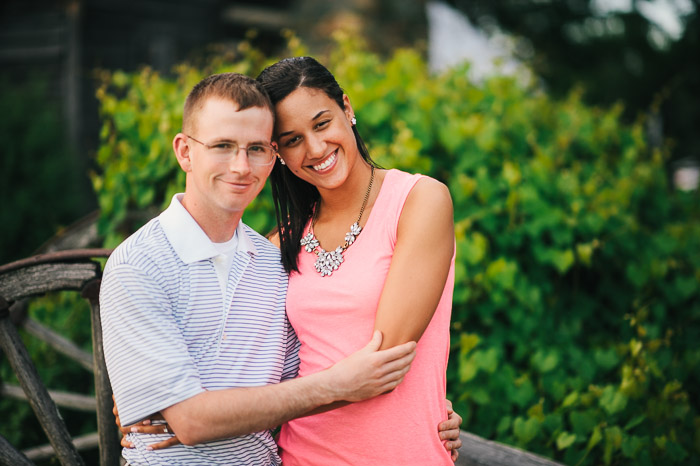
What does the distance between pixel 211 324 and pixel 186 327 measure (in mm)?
70

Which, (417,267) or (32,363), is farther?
(32,363)

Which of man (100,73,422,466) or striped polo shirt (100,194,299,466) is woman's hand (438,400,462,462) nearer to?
man (100,73,422,466)

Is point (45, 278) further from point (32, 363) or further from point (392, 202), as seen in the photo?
point (392, 202)

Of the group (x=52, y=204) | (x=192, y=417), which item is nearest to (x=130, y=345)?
(x=192, y=417)

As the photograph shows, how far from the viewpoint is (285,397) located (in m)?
1.57

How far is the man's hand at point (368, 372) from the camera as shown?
1.64 metres

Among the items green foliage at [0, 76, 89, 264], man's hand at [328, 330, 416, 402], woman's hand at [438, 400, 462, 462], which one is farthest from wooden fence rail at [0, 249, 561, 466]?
green foliage at [0, 76, 89, 264]

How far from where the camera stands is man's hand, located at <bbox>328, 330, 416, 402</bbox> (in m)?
1.64

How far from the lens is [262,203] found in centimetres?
310

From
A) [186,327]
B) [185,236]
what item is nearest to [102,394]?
[186,327]

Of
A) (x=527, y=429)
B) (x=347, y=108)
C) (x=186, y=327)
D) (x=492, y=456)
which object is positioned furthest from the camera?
(x=527, y=429)

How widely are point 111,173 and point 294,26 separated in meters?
7.62

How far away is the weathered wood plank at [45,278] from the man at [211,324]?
48cm

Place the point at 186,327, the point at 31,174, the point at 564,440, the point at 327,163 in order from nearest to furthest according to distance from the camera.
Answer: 1. the point at 186,327
2. the point at 327,163
3. the point at 564,440
4. the point at 31,174
